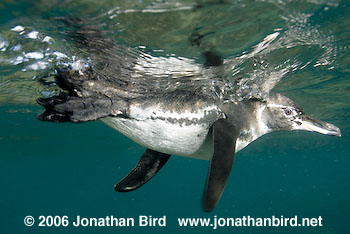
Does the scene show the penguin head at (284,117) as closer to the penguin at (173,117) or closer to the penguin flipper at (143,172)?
the penguin at (173,117)

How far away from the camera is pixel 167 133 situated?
4.46 meters

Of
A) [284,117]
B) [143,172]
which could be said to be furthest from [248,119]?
[143,172]

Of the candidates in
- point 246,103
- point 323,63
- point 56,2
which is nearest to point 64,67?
point 56,2

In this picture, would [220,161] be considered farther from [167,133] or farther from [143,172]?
[143,172]

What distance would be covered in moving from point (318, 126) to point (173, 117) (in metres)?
2.60

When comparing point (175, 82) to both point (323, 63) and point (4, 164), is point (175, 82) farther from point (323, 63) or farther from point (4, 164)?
point (4, 164)

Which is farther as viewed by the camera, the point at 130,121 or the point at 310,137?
the point at 310,137

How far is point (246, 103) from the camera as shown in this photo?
17.1ft

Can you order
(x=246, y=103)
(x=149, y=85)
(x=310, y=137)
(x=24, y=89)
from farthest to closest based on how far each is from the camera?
(x=310, y=137) → (x=24, y=89) → (x=149, y=85) → (x=246, y=103)

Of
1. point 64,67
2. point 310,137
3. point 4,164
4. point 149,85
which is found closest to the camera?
point 64,67

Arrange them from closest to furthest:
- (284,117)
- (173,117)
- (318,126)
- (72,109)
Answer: (72,109), (173,117), (318,126), (284,117)

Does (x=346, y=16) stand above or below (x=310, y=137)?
below

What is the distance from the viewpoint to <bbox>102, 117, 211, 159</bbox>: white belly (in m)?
4.44

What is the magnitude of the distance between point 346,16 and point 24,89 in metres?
10.3
